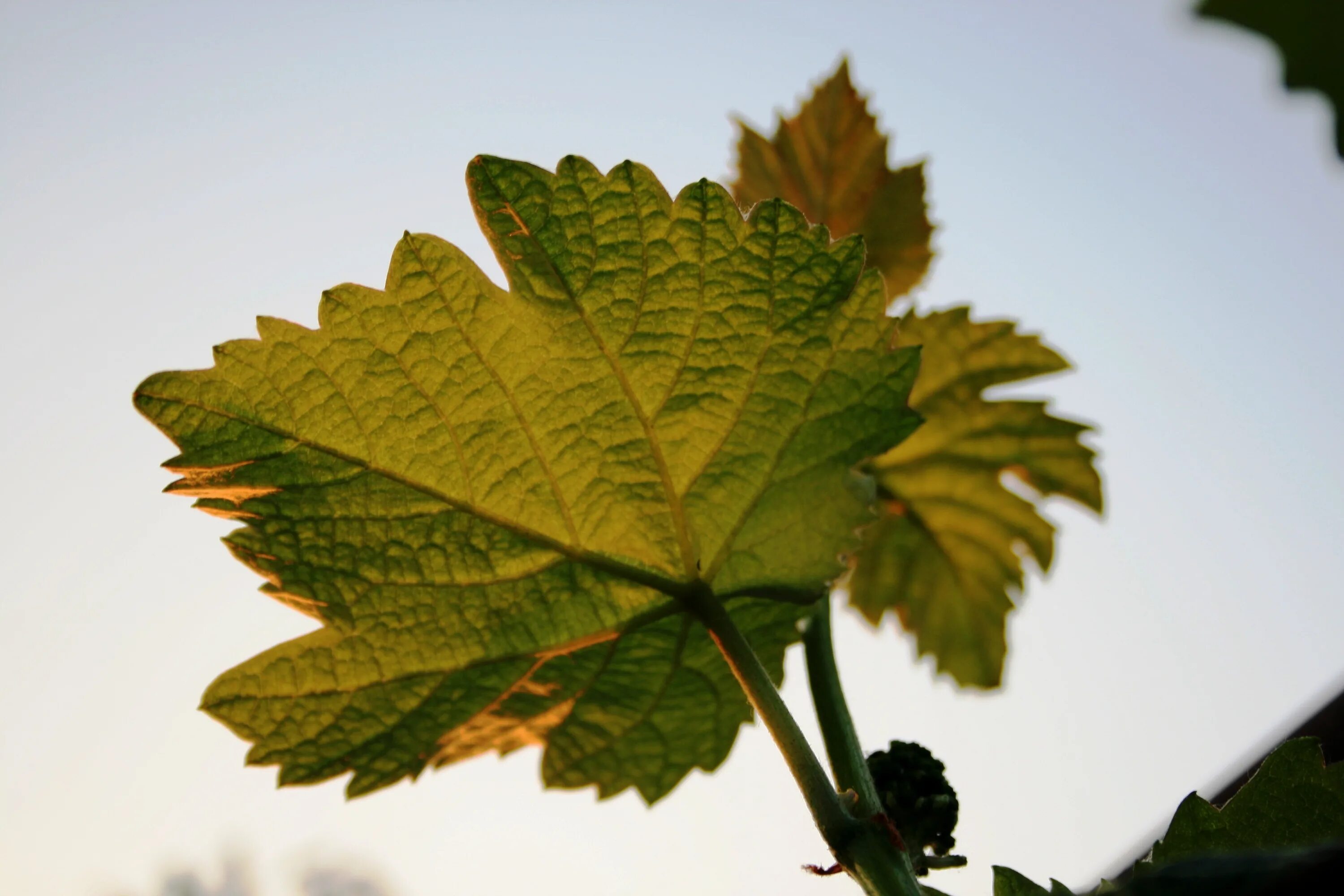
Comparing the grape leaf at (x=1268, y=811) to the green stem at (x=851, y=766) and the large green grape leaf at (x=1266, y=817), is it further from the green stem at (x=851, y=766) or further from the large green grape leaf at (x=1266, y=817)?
the green stem at (x=851, y=766)

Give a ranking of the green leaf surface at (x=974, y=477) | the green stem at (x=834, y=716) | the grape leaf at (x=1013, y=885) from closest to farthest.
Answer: the grape leaf at (x=1013, y=885)
the green stem at (x=834, y=716)
the green leaf surface at (x=974, y=477)

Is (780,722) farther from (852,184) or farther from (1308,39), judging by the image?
(852,184)

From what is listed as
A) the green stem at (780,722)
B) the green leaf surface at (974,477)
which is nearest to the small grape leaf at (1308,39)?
the green stem at (780,722)

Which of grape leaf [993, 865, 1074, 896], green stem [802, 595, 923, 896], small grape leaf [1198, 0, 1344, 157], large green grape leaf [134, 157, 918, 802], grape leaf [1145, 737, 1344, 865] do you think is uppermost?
large green grape leaf [134, 157, 918, 802]

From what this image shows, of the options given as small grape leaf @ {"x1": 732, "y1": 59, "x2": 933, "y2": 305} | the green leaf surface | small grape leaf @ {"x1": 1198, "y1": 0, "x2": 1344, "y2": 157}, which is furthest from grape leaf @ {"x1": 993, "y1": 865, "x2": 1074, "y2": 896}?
small grape leaf @ {"x1": 732, "y1": 59, "x2": 933, "y2": 305}

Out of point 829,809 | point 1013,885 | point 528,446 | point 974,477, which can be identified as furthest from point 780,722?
point 974,477

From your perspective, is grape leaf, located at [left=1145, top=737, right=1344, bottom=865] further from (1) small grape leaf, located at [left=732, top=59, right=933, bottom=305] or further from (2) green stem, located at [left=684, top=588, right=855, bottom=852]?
(1) small grape leaf, located at [left=732, top=59, right=933, bottom=305]
